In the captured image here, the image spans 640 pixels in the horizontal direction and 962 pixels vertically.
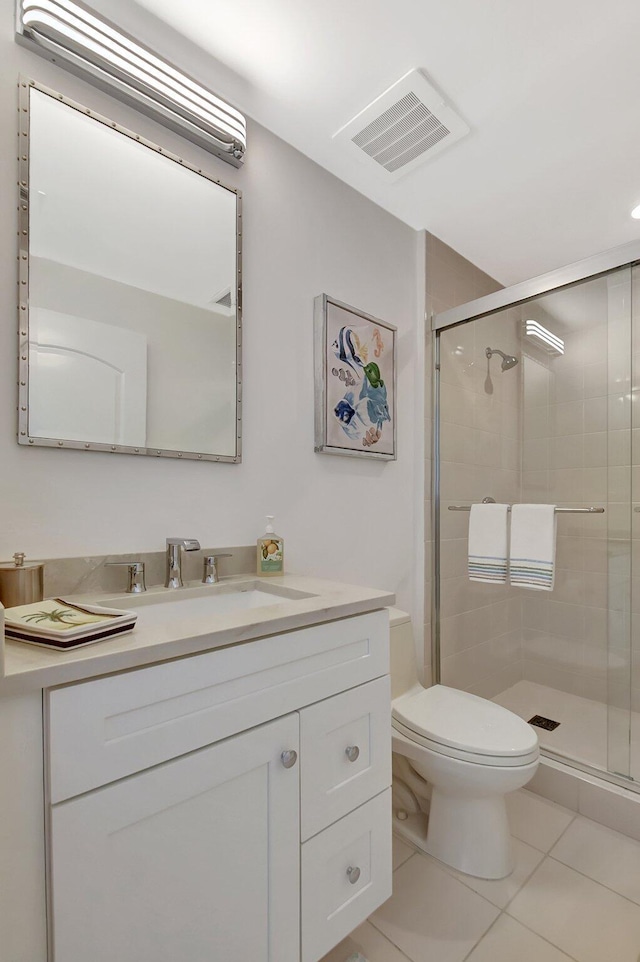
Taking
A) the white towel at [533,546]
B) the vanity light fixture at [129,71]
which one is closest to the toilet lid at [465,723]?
the white towel at [533,546]

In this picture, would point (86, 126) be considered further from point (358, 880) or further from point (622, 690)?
point (622, 690)

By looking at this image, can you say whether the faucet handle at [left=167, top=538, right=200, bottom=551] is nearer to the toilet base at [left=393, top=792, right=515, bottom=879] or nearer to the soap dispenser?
the soap dispenser

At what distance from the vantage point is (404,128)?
5.07 feet

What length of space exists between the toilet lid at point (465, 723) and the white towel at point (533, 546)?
51cm

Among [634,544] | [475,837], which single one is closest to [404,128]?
[634,544]

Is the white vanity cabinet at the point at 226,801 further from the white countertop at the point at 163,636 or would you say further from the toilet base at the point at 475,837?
the toilet base at the point at 475,837

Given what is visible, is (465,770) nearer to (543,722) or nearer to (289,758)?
(289,758)

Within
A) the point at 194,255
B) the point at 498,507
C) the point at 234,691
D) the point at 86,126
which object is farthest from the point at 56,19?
the point at 498,507

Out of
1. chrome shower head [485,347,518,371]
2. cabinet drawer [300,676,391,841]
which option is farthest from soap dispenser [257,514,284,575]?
chrome shower head [485,347,518,371]

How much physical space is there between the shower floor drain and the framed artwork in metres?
1.31

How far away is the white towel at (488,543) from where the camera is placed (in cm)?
197

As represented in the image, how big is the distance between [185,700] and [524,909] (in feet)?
4.12

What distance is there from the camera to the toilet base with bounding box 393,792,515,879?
1.42 meters

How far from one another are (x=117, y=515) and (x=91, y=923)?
30.3 inches
